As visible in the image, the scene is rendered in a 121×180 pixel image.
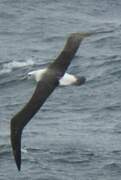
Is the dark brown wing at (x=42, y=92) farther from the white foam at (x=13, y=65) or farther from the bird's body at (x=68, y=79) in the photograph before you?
the white foam at (x=13, y=65)

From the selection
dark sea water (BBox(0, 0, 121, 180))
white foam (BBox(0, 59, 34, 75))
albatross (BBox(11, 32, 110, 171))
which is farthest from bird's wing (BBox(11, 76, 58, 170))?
white foam (BBox(0, 59, 34, 75))

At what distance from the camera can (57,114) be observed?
2234 cm

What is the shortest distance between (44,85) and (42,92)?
229mm

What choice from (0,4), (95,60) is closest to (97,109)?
(95,60)

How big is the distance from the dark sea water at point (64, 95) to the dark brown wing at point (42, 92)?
3773 millimetres

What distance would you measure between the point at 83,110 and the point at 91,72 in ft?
9.36

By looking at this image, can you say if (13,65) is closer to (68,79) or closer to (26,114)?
(68,79)

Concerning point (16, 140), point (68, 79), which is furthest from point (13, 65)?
point (16, 140)

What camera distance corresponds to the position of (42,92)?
1527 centimetres

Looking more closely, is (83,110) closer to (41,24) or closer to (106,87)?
(106,87)

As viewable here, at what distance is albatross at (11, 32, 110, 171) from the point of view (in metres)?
14.9

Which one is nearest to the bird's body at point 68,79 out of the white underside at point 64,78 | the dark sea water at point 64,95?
the white underside at point 64,78

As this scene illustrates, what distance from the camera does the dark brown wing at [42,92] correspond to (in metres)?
14.9

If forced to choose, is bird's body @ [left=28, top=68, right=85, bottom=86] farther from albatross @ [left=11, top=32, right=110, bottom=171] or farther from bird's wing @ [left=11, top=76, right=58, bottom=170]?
bird's wing @ [left=11, top=76, right=58, bottom=170]
